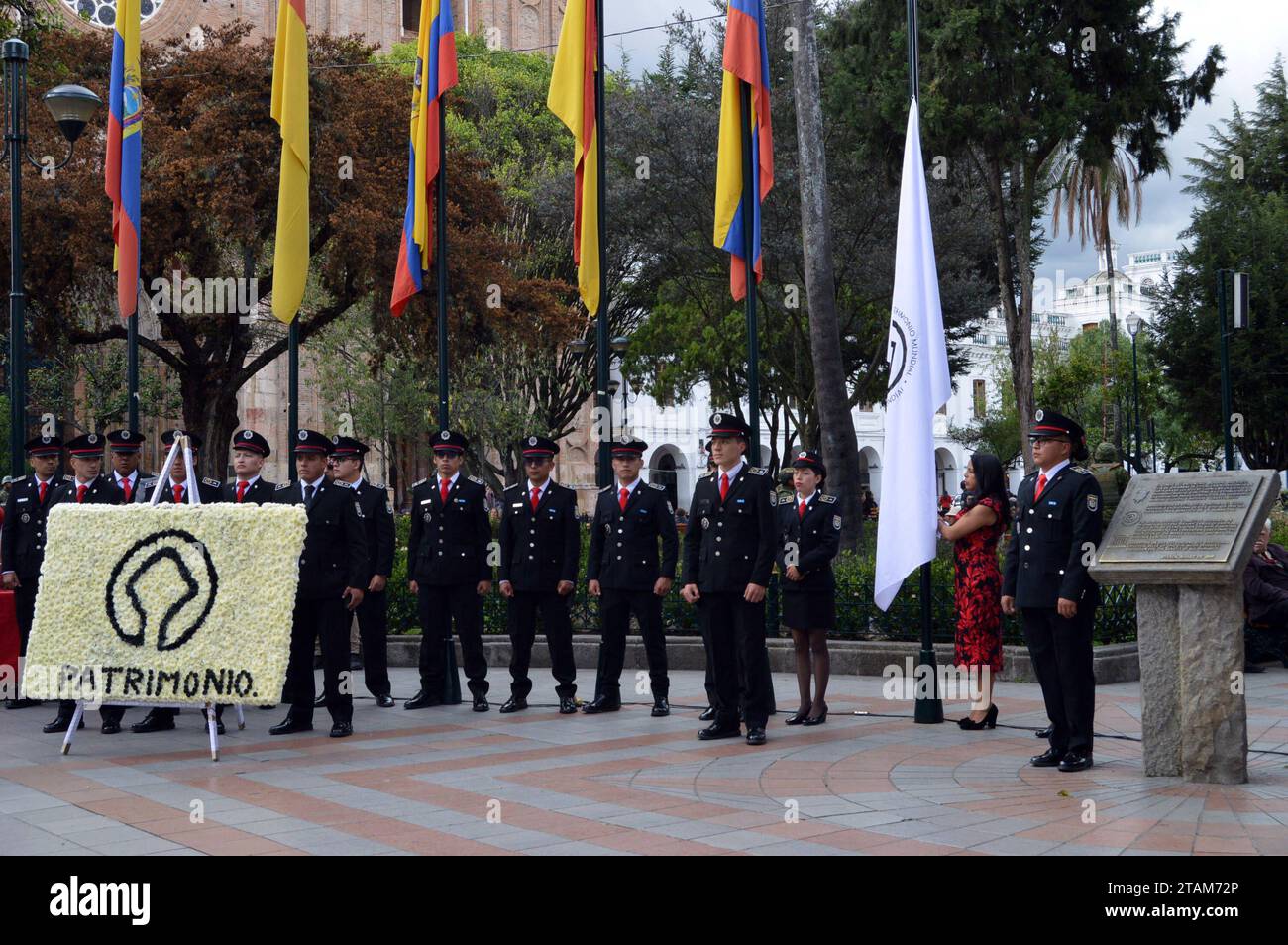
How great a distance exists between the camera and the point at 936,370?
10.1 m

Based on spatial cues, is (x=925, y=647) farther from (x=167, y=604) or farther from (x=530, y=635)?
(x=167, y=604)

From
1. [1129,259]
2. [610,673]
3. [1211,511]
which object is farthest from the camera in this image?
[1129,259]

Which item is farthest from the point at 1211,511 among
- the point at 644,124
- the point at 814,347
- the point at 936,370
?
the point at 644,124

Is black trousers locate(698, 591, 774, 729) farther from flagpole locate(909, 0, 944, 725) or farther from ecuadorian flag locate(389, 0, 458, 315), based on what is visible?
ecuadorian flag locate(389, 0, 458, 315)

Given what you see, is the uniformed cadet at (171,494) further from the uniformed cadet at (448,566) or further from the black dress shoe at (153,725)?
the uniformed cadet at (448,566)

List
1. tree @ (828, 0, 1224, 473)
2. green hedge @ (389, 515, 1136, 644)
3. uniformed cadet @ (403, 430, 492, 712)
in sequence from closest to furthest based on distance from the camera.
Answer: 1. uniformed cadet @ (403, 430, 492, 712)
2. green hedge @ (389, 515, 1136, 644)
3. tree @ (828, 0, 1224, 473)

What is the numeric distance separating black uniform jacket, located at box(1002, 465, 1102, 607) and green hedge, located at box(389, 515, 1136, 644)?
393 centimetres

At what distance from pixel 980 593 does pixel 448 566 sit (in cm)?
423

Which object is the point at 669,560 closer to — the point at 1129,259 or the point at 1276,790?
the point at 1276,790

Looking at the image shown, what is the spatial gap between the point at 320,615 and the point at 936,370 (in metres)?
4.86

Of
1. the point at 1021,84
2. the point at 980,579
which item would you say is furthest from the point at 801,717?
the point at 1021,84

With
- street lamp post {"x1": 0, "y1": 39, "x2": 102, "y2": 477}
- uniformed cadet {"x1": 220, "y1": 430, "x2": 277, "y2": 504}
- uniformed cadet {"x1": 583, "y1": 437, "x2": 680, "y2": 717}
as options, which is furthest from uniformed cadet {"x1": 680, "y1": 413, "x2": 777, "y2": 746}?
street lamp post {"x1": 0, "y1": 39, "x2": 102, "y2": 477}

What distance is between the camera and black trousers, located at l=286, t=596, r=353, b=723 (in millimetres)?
9938

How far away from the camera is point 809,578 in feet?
33.3
